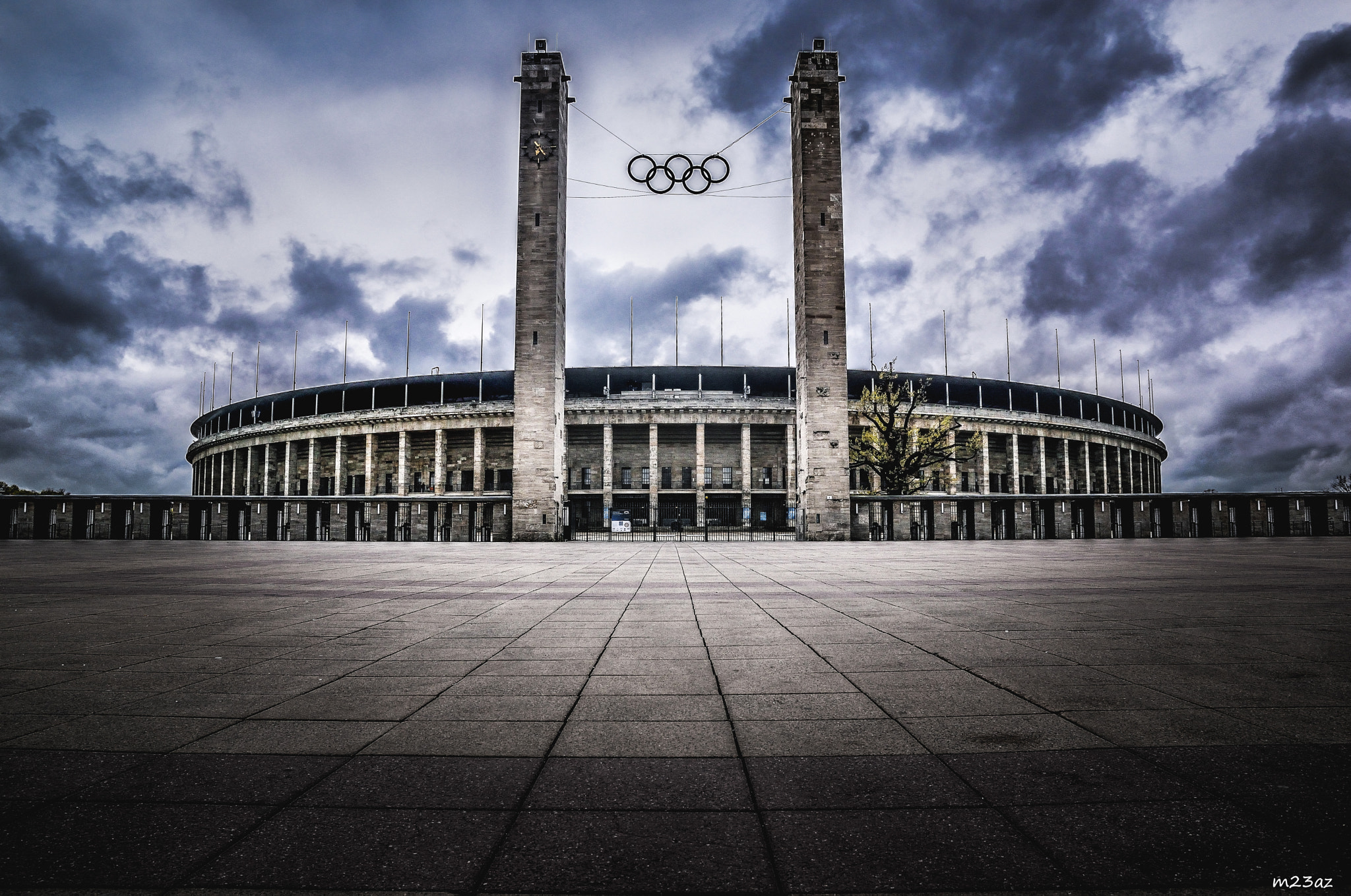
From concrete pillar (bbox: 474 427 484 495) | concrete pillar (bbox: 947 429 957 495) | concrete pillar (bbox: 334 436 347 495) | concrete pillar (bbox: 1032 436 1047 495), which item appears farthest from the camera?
concrete pillar (bbox: 1032 436 1047 495)

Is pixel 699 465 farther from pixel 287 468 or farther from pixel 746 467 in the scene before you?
pixel 287 468

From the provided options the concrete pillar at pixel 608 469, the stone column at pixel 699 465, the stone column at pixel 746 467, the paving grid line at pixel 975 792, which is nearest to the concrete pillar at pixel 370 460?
the concrete pillar at pixel 608 469

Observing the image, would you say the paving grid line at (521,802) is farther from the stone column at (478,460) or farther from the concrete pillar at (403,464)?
the concrete pillar at (403,464)

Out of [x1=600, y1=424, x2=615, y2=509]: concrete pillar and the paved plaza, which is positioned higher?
[x1=600, y1=424, x2=615, y2=509]: concrete pillar

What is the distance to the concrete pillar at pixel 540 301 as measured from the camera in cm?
2566

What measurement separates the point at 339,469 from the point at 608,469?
2326cm

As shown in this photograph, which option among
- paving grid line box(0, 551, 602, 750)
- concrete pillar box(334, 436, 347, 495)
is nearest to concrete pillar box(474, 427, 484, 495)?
concrete pillar box(334, 436, 347, 495)

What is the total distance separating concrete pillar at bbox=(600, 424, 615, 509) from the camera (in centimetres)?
5266

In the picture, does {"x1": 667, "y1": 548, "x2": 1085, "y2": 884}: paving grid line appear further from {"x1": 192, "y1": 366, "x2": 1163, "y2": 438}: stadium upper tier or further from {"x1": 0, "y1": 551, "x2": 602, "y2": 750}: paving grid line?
{"x1": 192, "y1": 366, "x2": 1163, "y2": 438}: stadium upper tier

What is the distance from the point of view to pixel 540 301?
26219 millimetres

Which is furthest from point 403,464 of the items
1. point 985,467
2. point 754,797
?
point 754,797

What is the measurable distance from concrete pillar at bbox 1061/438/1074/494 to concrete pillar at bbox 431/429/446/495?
52.8 m

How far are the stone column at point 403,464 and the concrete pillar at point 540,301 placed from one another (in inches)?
1255

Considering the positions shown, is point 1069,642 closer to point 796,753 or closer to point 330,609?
point 796,753
